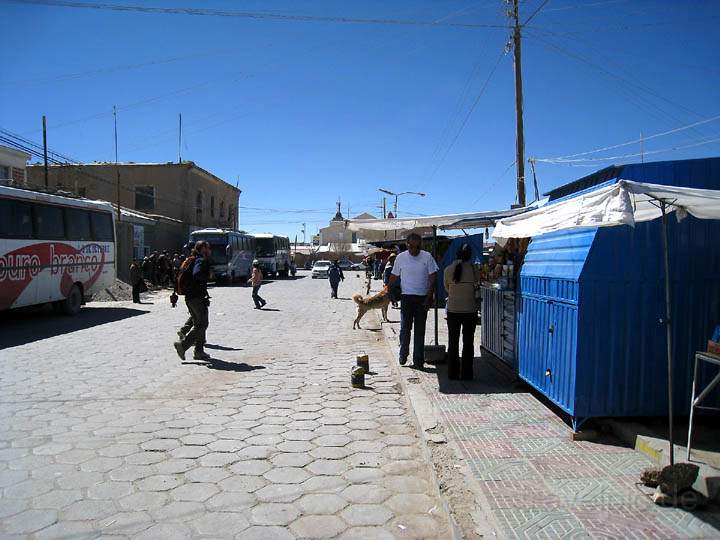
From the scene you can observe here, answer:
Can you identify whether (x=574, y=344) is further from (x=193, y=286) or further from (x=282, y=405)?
(x=193, y=286)

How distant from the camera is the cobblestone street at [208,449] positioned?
134 inches

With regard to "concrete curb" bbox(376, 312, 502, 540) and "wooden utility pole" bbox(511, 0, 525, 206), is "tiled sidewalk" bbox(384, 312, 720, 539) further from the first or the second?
"wooden utility pole" bbox(511, 0, 525, 206)

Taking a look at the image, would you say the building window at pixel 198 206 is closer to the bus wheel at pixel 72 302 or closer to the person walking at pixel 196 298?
the bus wheel at pixel 72 302

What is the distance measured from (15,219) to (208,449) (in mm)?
10395

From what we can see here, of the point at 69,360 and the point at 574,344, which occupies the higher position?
the point at 574,344

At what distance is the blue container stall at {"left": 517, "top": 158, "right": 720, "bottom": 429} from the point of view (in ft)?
A: 14.8

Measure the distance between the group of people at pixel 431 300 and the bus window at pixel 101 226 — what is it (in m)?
11.3

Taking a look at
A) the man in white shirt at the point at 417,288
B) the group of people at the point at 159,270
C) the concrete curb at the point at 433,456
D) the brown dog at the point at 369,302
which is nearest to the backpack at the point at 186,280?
the man in white shirt at the point at 417,288

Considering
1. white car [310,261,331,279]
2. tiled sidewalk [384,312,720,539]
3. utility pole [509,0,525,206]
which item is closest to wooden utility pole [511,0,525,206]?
utility pole [509,0,525,206]

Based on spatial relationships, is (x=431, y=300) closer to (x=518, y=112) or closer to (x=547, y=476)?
(x=547, y=476)

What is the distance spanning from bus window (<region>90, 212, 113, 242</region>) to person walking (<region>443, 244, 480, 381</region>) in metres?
12.7

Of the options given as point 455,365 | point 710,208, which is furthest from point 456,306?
point 710,208

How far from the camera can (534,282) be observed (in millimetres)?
5660

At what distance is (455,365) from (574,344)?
2.36m
